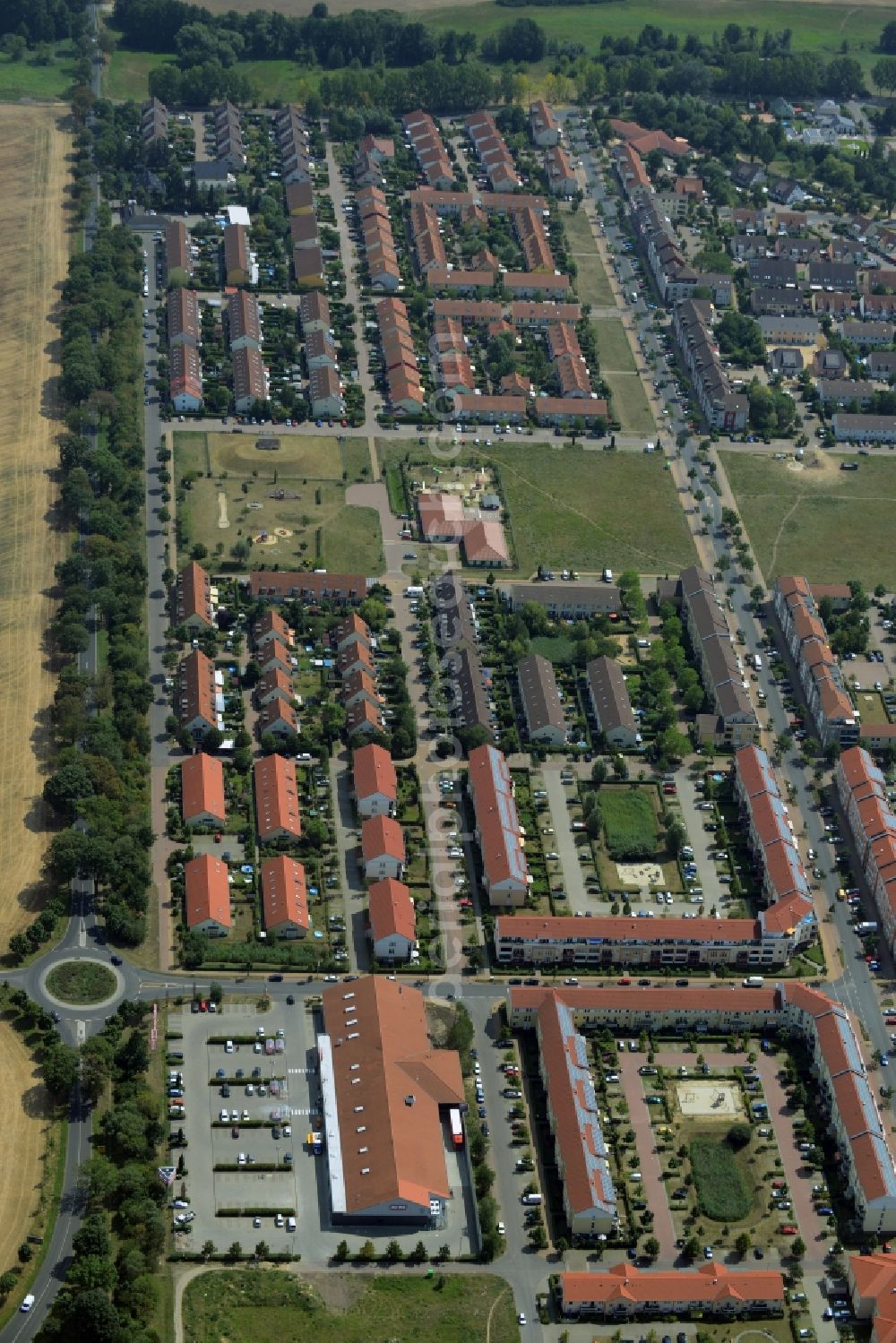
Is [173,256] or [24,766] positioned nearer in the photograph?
[24,766]

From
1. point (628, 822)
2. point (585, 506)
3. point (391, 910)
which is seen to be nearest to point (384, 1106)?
point (391, 910)

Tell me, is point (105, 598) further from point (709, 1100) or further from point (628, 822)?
point (709, 1100)

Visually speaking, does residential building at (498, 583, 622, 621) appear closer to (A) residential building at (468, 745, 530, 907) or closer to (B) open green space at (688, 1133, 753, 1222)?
(A) residential building at (468, 745, 530, 907)

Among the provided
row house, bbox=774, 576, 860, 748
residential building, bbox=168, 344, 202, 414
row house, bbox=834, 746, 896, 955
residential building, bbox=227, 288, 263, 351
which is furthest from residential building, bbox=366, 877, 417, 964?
residential building, bbox=227, 288, 263, 351

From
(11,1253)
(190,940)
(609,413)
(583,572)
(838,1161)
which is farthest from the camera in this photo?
(609,413)

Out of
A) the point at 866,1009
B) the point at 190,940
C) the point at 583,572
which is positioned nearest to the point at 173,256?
the point at 583,572

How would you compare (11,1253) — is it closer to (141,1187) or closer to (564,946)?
(141,1187)

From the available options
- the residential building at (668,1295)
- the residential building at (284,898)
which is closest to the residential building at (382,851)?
the residential building at (284,898)
